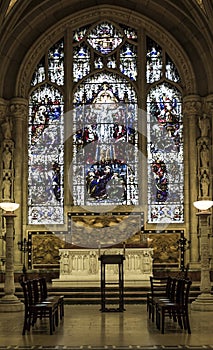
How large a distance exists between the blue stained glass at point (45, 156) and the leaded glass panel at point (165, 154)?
313 centimetres

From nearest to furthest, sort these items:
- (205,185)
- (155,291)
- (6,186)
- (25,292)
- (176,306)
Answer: (176,306) → (25,292) → (155,291) → (205,185) → (6,186)

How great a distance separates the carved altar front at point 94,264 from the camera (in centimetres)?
2062

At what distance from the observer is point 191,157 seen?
2352 cm

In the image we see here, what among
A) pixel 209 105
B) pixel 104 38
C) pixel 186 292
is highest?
pixel 104 38

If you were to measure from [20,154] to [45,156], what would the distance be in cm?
100

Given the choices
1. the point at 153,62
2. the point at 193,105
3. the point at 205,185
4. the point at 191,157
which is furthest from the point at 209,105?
the point at 153,62

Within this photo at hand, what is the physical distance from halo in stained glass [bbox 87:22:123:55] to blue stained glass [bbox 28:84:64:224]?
219 cm

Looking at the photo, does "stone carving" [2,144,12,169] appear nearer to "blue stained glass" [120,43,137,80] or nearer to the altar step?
the altar step

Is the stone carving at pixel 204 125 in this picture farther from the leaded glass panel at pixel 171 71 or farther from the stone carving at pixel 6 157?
the stone carving at pixel 6 157

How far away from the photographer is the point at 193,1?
2277 centimetres

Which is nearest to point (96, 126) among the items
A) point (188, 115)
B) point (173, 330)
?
point (188, 115)

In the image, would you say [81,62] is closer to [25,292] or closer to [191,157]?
[191,157]

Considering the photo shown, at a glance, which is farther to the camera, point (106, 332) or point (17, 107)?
point (17, 107)

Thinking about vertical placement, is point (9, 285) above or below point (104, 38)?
below
